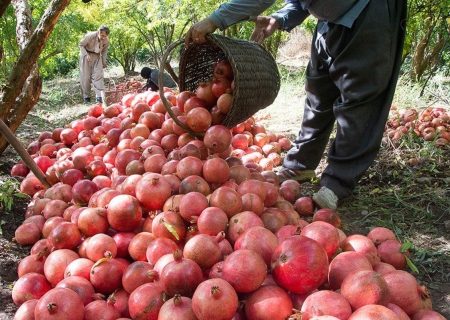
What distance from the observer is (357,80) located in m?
3.00

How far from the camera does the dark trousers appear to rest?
2922 millimetres

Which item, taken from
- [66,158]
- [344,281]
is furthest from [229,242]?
[66,158]

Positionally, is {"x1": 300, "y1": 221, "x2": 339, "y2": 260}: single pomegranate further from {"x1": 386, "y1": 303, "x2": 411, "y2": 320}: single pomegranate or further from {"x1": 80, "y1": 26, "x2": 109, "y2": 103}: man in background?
{"x1": 80, "y1": 26, "x2": 109, "y2": 103}: man in background

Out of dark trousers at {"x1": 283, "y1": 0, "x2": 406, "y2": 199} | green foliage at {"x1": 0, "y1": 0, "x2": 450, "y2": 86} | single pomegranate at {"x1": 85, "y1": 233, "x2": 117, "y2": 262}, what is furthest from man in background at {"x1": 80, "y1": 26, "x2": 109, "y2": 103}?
single pomegranate at {"x1": 85, "y1": 233, "x2": 117, "y2": 262}

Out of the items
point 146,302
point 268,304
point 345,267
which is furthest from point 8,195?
point 345,267

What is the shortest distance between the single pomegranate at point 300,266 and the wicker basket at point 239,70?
4.44ft

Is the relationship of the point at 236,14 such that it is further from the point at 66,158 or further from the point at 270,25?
the point at 66,158

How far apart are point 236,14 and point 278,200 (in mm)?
1289

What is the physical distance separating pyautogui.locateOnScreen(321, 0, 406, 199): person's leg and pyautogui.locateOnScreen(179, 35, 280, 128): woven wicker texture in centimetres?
51

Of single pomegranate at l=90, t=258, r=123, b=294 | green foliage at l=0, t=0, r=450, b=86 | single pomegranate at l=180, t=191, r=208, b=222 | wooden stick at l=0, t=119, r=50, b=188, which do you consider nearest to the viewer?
single pomegranate at l=90, t=258, r=123, b=294

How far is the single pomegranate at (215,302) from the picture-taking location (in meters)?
1.41

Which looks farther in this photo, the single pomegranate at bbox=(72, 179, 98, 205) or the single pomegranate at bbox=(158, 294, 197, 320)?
the single pomegranate at bbox=(72, 179, 98, 205)

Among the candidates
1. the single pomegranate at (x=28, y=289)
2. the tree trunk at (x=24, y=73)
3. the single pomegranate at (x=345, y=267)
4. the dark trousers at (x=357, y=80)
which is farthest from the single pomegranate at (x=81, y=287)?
the tree trunk at (x=24, y=73)

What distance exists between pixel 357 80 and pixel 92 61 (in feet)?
34.1
